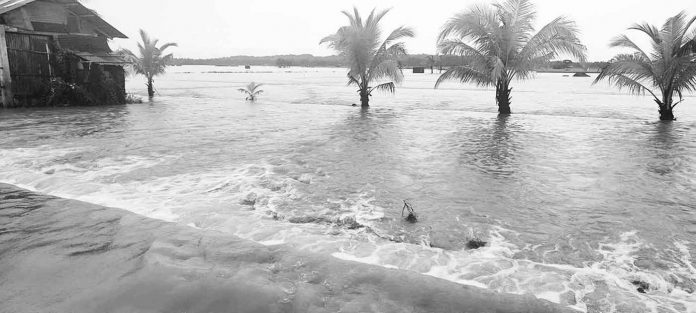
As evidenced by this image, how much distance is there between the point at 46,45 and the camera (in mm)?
18391

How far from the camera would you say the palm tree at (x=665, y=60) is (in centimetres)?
1484

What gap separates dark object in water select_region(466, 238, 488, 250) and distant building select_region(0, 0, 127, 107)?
19.1 m

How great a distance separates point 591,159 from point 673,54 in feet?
30.4

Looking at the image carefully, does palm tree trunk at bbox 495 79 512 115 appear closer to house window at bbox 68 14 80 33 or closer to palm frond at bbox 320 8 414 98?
palm frond at bbox 320 8 414 98

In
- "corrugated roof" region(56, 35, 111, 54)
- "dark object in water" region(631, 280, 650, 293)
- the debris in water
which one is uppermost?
"corrugated roof" region(56, 35, 111, 54)

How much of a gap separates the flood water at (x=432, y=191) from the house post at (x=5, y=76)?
4166 millimetres

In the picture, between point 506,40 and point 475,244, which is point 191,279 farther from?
point 506,40

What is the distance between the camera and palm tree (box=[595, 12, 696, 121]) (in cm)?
1484

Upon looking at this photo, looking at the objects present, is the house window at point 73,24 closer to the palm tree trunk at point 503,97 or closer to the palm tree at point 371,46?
the palm tree at point 371,46

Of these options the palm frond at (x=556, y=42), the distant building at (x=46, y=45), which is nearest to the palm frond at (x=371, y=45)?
the palm frond at (x=556, y=42)

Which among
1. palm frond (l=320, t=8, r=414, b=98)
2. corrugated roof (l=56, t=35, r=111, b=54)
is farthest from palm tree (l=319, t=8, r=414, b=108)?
corrugated roof (l=56, t=35, r=111, b=54)

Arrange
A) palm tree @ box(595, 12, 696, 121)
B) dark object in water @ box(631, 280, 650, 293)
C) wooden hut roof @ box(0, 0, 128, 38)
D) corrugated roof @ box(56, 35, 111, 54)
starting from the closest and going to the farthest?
dark object in water @ box(631, 280, 650, 293)
palm tree @ box(595, 12, 696, 121)
wooden hut roof @ box(0, 0, 128, 38)
corrugated roof @ box(56, 35, 111, 54)

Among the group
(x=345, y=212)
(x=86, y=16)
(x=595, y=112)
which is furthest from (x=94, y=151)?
(x=595, y=112)

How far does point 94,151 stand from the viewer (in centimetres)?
937
